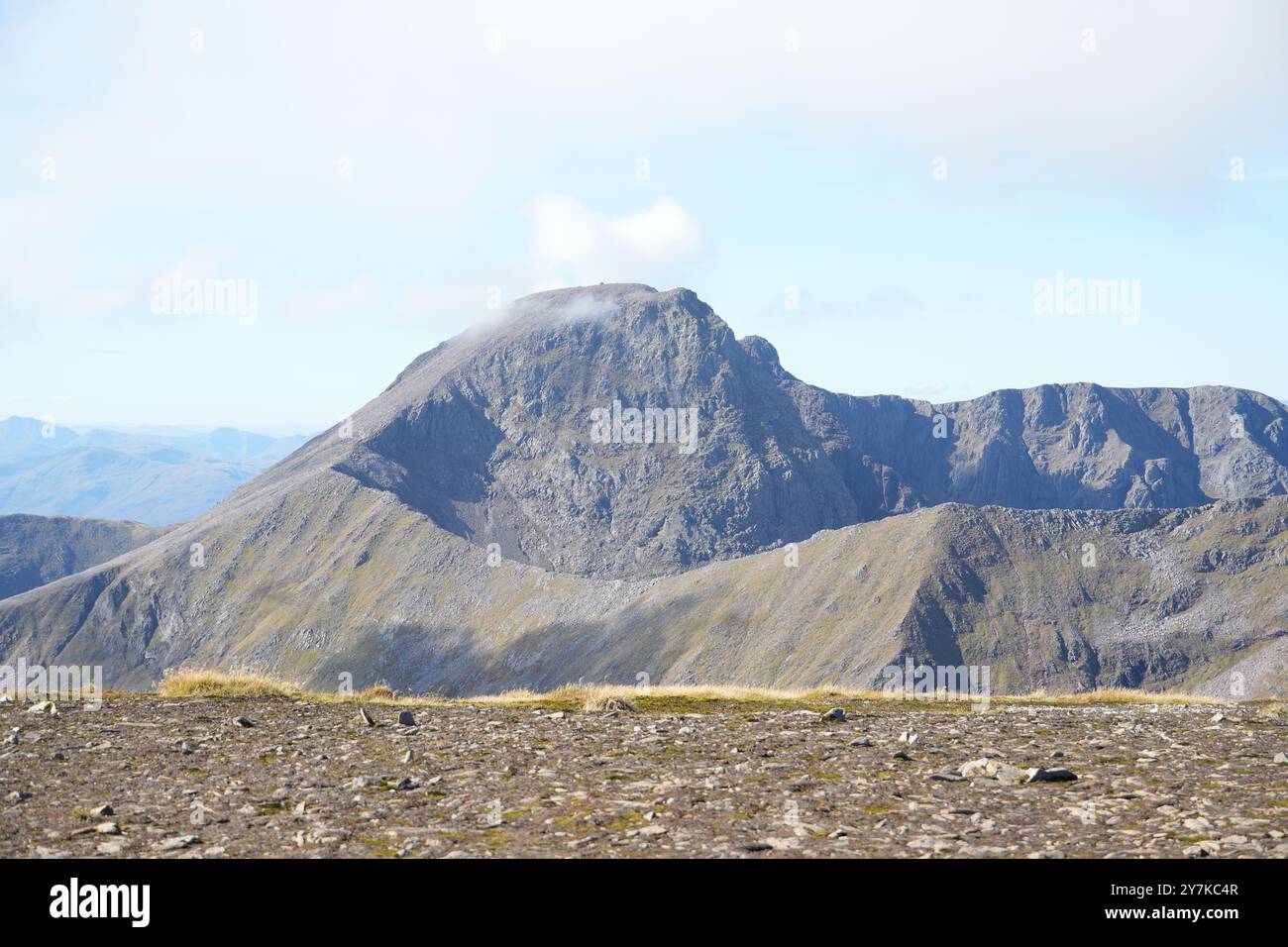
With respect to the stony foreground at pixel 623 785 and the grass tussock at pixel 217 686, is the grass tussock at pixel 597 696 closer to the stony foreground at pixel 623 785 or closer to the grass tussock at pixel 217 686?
the grass tussock at pixel 217 686

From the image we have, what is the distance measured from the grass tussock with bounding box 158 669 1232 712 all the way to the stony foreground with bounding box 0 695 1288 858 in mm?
1945

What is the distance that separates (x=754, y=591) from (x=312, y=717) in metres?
184

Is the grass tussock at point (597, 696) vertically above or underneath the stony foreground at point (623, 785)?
underneath

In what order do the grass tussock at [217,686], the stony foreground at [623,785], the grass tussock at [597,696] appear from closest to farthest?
the stony foreground at [623,785] → the grass tussock at [217,686] → the grass tussock at [597,696]

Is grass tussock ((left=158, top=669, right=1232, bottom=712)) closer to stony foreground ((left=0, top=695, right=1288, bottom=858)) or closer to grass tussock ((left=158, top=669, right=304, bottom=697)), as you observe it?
grass tussock ((left=158, top=669, right=304, bottom=697))

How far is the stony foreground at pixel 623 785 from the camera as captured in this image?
9.67 m

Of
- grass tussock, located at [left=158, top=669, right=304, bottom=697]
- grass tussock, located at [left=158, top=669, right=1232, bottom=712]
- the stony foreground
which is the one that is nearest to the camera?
the stony foreground

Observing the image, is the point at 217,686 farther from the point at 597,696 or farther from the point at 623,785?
the point at 623,785

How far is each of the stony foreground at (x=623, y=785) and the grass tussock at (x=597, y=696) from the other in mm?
1945

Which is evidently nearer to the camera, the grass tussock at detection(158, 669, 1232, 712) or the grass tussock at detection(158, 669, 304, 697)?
the grass tussock at detection(158, 669, 304, 697)

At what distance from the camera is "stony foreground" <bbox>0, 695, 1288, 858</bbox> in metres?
9.67

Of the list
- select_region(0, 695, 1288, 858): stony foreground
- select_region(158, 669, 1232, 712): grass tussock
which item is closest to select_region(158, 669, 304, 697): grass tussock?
select_region(158, 669, 1232, 712): grass tussock

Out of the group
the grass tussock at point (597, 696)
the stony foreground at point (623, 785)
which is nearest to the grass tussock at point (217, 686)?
the grass tussock at point (597, 696)
